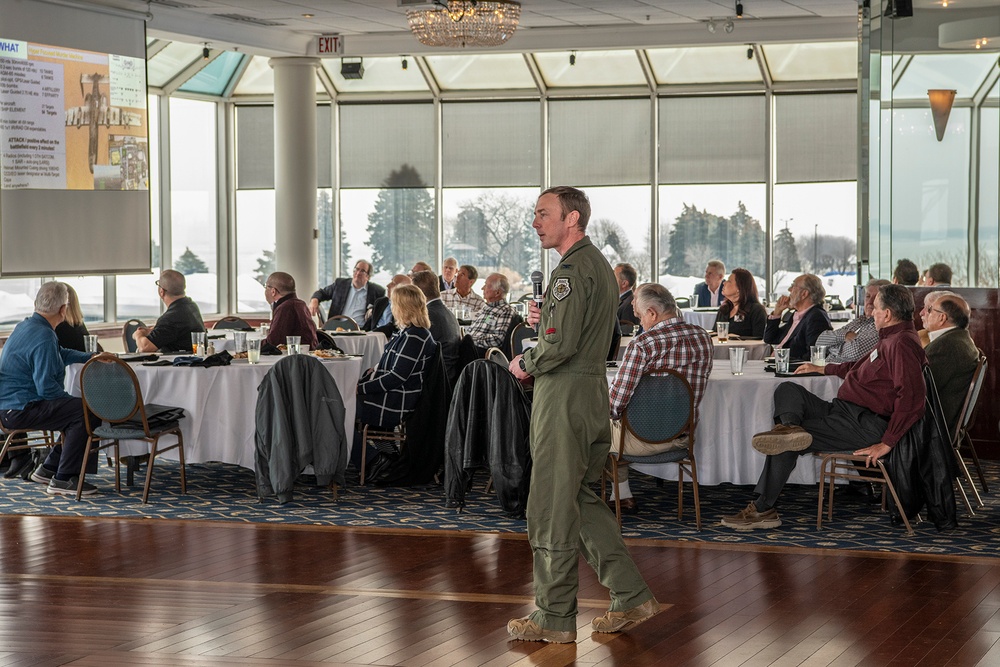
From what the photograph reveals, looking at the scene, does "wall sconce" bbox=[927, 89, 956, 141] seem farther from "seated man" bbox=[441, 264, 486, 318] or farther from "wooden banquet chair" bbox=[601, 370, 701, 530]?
"seated man" bbox=[441, 264, 486, 318]

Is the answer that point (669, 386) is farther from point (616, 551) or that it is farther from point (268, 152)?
point (268, 152)

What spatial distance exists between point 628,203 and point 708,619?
1143cm

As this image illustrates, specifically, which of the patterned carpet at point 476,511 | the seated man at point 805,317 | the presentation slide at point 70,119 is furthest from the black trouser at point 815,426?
the presentation slide at point 70,119

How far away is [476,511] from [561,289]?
3.10 m

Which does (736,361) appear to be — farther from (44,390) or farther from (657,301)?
(44,390)

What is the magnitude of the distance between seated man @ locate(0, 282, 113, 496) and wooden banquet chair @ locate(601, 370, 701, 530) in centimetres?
351

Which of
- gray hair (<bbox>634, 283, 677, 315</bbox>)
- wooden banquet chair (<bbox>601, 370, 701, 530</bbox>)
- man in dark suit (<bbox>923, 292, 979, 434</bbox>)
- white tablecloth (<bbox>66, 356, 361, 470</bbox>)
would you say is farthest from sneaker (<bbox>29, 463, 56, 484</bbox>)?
man in dark suit (<bbox>923, 292, 979, 434</bbox>)

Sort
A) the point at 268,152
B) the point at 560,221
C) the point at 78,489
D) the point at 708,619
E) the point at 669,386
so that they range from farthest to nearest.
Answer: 1. the point at 268,152
2. the point at 78,489
3. the point at 669,386
4. the point at 708,619
5. the point at 560,221

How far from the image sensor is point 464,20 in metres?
11.1

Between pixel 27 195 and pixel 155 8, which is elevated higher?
pixel 155 8

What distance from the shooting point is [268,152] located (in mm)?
16828

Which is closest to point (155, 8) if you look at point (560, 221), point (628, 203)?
point (628, 203)

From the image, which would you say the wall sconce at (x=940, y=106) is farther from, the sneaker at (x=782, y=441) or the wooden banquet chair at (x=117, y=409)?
the wooden banquet chair at (x=117, y=409)

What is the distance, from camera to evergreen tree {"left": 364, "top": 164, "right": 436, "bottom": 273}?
16688 mm
